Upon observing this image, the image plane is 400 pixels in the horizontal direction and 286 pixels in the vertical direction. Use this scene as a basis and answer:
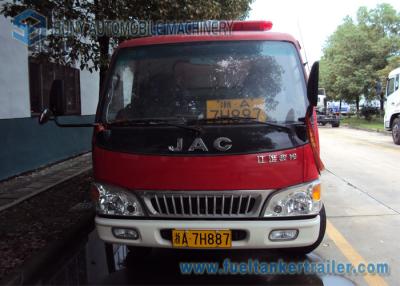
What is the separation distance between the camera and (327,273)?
412 centimetres

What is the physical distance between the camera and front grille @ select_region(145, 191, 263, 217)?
11.5 feet

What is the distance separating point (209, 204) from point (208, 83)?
112 centimetres

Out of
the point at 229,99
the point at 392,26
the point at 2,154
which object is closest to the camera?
the point at 229,99

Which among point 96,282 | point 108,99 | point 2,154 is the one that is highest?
point 108,99

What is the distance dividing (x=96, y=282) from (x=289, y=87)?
246cm

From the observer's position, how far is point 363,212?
6336 millimetres

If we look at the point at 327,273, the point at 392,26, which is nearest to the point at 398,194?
the point at 327,273

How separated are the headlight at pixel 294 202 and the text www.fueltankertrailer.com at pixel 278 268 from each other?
2.76 feet

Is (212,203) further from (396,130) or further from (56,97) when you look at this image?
(396,130)

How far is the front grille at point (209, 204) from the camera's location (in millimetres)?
3508

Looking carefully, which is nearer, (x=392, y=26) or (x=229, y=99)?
(x=229, y=99)

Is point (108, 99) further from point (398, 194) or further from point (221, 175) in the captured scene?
point (398, 194)

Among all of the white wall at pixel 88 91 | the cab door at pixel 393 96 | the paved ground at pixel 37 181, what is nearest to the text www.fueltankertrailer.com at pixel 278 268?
the paved ground at pixel 37 181

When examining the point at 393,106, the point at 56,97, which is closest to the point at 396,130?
the point at 393,106
